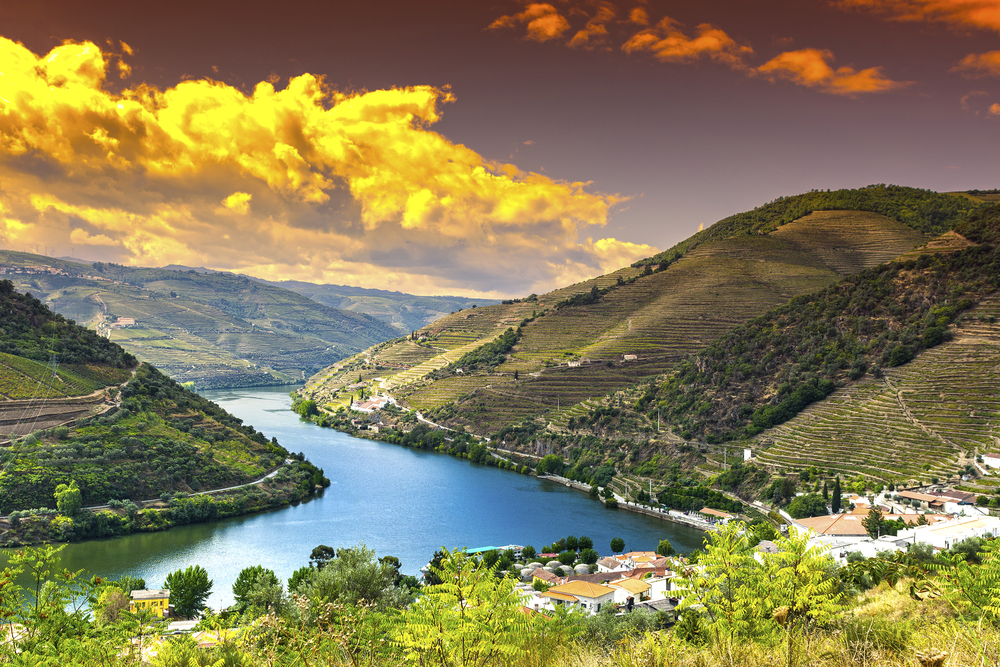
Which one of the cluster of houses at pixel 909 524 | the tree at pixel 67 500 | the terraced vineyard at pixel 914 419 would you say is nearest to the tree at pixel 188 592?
the tree at pixel 67 500

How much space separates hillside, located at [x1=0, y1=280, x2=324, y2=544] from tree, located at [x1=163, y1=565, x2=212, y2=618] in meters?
12.1

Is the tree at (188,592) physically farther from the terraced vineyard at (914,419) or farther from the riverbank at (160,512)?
the terraced vineyard at (914,419)

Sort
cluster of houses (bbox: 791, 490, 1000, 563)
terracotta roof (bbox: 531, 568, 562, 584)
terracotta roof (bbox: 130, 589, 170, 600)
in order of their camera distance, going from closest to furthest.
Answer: terracotta roof (bbox: 130, 589, 170, 600), cluster of houses (bbox: 791, 490, 1000, 563), terracotta roof (bbox: 531, 568, 562, 584)

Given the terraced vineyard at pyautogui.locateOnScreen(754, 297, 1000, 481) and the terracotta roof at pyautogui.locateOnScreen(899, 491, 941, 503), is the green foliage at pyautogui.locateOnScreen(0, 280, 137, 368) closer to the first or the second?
the terraced vineyard at pyautogui.locateOnScreen(754, 297, 1000, 481)

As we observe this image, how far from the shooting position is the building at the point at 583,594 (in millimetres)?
22391

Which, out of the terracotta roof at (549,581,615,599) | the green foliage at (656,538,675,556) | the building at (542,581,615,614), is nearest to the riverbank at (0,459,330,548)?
the building at (542,581,615,614)

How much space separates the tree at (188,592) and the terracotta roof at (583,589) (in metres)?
13.9

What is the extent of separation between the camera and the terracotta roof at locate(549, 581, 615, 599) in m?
22.9

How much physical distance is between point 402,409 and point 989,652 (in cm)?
7343

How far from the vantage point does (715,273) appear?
77.9 meters

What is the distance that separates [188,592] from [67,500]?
13889 mm

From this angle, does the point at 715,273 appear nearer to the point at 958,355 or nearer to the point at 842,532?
the point at 958,355

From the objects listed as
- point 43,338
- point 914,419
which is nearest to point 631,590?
Result: point 914,419

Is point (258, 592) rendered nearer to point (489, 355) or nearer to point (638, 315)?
point (489, 355)
